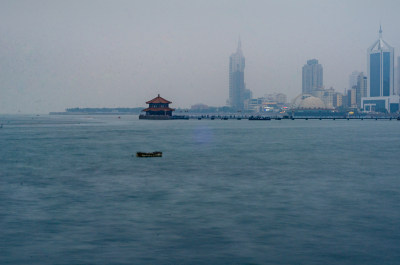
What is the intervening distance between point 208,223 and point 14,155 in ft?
145

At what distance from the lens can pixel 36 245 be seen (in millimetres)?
18391

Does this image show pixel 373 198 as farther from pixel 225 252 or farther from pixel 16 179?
Answer: pixel 16 179

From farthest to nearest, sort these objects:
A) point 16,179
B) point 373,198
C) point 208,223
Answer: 1. point 16,179
2. point 373,198
3. point 208,223

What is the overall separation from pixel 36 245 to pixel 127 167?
88.3 feet

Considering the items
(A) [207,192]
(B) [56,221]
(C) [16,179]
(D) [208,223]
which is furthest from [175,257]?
(C) [16,179]

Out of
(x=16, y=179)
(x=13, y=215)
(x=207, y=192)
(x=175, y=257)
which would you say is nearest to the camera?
(x=175, y=257)

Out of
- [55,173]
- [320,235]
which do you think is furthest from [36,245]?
[55,173]

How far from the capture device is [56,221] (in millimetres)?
22422

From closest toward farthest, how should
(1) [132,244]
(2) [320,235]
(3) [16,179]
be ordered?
(1) [132,244]
(2) [320,235]
(3) [16,179]

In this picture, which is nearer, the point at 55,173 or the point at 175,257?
the point at 175,257

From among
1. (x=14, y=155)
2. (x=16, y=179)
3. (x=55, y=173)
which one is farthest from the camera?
(x=14, y=155)

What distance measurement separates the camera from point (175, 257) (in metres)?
16.7

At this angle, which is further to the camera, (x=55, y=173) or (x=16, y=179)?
(x=55, y=173)

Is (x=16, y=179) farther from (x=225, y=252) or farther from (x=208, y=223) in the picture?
(x=225, y=252)
